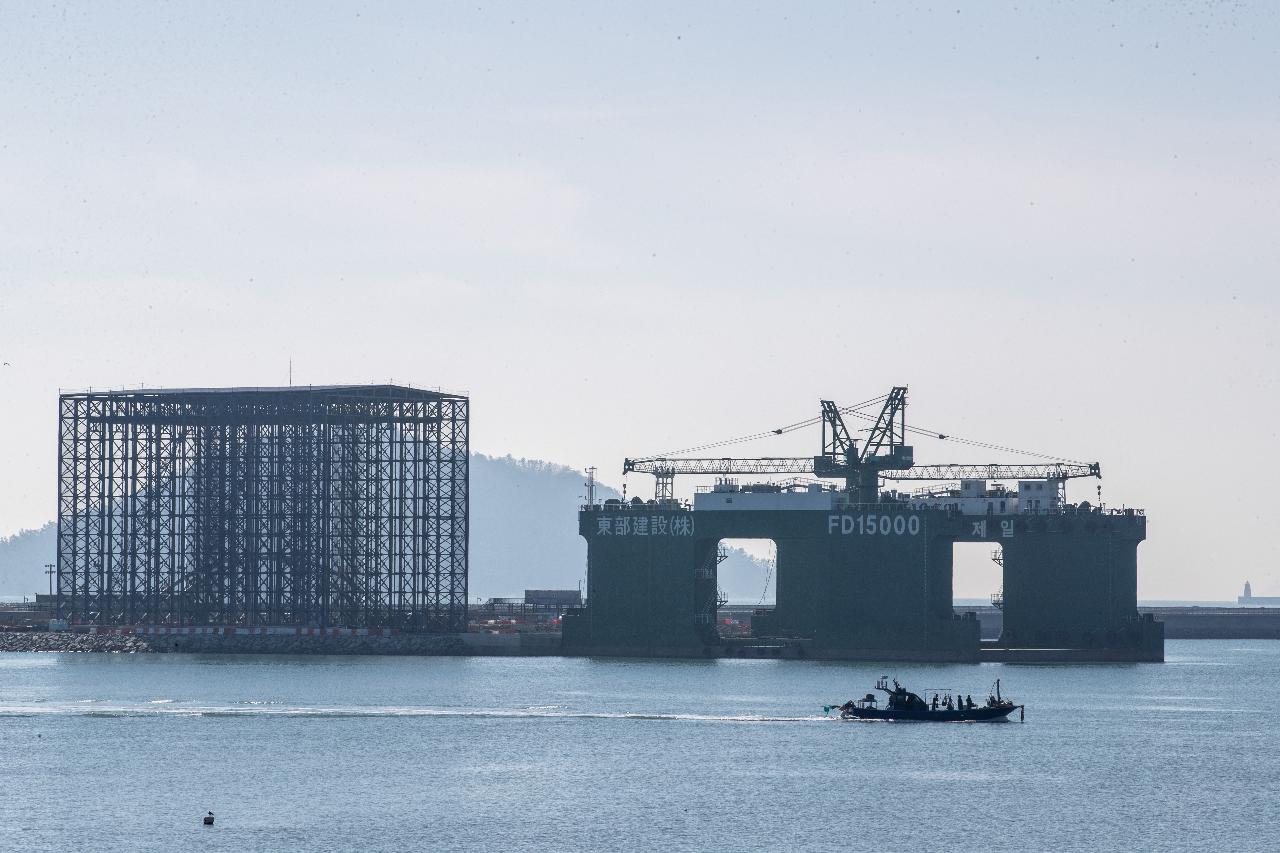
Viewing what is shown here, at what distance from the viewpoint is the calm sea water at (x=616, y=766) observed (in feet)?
323

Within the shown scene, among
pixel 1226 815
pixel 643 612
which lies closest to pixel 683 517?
pixel 643 612

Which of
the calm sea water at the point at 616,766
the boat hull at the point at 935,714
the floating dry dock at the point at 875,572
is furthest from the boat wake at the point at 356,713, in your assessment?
the floating dry dock at the point at 875,572

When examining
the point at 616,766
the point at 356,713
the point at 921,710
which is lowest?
the point at 616,766

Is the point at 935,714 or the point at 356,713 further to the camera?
the point at 356,713

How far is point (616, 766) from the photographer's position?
12006cm

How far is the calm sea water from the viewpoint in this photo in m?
98.3

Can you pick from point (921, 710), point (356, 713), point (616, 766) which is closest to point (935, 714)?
point (921, 710)

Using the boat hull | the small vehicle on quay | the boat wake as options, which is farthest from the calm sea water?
the small vehicle on quay

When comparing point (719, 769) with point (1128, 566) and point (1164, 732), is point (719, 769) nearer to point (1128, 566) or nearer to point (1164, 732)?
point (1164, 732)

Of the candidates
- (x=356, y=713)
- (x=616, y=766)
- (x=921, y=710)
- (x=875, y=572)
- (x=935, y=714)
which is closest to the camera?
(x=616, y=766)

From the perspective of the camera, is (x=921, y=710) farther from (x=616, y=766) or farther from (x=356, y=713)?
(x=356, y=713)

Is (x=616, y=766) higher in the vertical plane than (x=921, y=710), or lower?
lower

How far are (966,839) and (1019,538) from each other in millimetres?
88728

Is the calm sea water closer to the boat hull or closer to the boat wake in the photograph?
the boat wake
